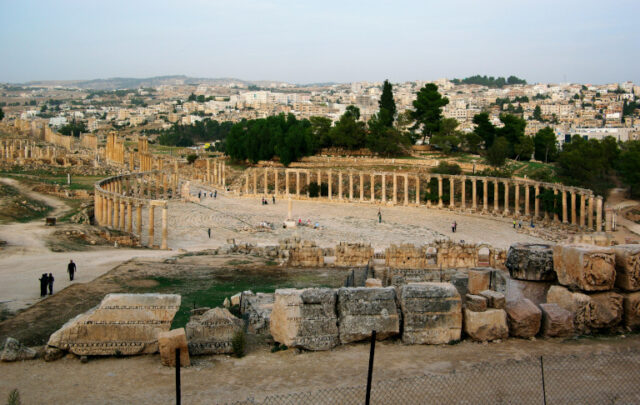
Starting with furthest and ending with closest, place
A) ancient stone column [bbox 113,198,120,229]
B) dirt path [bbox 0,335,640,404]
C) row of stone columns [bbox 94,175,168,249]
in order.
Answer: ancient stone column [bbox 113,198,120,229], row of stone columns [bbox 94,175,168,249], dirt path [bbox 0,335,640,404]

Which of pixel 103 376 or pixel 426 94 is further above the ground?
pixel 426 94

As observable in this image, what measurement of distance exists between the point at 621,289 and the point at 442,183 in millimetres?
49186

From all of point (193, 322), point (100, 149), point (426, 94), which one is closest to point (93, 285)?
point (193, 322)

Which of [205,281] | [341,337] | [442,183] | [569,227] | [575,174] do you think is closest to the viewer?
[341,337]

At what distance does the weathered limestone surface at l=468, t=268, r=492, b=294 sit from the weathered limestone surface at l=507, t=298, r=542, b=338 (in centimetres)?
224

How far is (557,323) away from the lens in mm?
11812

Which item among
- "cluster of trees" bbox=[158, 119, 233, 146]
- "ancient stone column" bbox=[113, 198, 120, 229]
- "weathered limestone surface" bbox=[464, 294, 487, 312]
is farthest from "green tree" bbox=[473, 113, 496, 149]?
"cluster of trees" bbox=[158, 119, 233, 146]

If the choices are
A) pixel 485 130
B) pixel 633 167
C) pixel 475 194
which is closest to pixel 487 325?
pixel 475 194

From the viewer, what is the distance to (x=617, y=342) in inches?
460

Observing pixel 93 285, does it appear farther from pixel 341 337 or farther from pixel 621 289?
pixel 621 289

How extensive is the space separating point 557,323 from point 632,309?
1773 mm

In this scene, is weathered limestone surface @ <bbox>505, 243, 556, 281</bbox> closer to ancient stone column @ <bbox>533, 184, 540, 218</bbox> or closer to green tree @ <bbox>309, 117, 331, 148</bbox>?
ancient stone column @ <bbox>533, 184, 540, 218</bbox>

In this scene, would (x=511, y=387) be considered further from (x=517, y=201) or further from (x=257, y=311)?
(x=517, y=201)

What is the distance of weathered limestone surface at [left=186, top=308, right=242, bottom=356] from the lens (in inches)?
450
